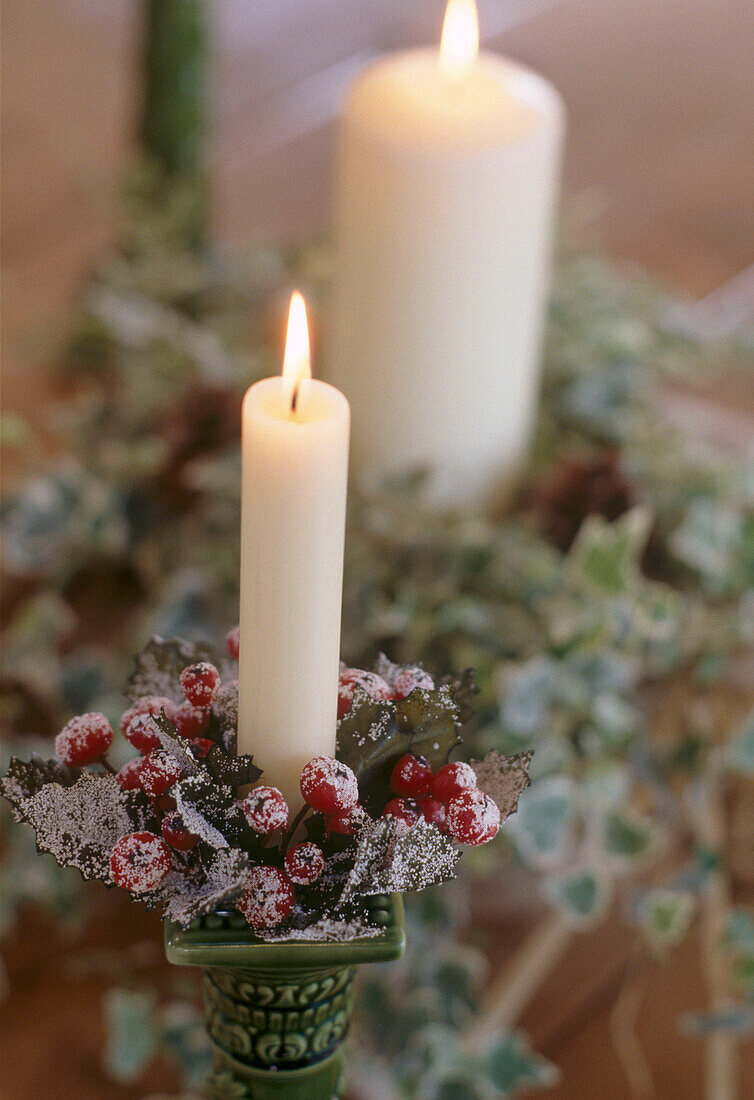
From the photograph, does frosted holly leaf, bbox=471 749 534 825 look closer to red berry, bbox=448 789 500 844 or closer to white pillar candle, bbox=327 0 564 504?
red berry, bbox=448 789 500 844

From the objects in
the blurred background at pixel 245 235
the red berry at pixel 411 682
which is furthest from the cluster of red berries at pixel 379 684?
the blurred background at pixel 245 235

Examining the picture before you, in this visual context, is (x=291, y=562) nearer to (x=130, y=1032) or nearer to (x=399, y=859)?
(x=399, y=859)

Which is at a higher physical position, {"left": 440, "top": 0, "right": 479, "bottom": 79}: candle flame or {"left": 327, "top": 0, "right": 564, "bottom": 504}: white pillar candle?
{"left": 440, "top": 0, "right": 479, "bottom": 79}: candle flame

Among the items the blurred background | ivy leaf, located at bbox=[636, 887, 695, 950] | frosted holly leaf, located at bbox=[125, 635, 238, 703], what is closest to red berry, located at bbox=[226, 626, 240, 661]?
frosted holly leaf, located at bbox=[125, 635, 238, 703]

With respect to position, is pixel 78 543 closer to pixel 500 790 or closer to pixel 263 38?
pixel 500 790

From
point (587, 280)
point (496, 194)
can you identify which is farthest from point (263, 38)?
point (496, 194)

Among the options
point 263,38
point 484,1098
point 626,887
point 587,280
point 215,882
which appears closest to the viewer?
point 215,882
